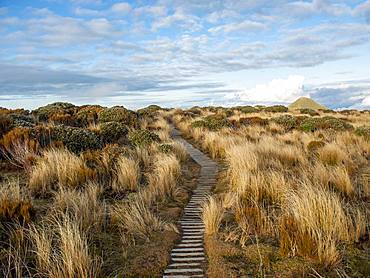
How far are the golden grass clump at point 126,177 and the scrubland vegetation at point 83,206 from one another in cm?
3

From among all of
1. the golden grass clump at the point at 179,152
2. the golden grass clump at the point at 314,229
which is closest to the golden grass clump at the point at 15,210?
the golden grass clump at the point at 314,229

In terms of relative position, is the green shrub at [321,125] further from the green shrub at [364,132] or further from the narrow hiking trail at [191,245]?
the narrow hiking trail at [191,245]

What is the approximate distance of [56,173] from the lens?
9.69 meters

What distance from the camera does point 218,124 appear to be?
24.8 meters

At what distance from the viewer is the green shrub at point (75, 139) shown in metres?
13.4

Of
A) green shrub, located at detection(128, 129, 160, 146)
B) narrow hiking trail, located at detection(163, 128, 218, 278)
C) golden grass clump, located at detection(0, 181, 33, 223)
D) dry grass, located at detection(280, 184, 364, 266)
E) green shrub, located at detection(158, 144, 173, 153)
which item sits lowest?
narrow hiking trail, located at detection(163, 128, 218, 278)

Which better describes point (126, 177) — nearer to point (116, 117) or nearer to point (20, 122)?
point (20, 122)

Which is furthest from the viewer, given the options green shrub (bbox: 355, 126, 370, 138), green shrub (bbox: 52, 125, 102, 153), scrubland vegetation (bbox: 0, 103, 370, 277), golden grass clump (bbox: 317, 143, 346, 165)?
green shrub (bbox: 355, 126, 370, 138)

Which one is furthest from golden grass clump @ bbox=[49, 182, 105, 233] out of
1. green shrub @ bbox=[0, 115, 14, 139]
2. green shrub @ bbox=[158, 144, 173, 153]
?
green shrub @ bbox=[0, 115, 14, 139]

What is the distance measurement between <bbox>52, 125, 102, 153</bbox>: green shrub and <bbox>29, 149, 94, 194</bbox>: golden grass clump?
3001 mm

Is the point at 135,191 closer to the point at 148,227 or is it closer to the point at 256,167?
the point at 148,227

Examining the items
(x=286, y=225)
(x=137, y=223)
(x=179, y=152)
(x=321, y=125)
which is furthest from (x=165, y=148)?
(x=321, y=125)

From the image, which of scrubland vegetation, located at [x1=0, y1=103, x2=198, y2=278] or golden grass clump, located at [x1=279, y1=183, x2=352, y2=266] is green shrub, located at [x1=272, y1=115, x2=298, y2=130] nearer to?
scrubland vegetation, located at [x1=0, y1=103, x2=198, y2=278]

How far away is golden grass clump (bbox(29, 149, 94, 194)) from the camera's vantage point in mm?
9062
